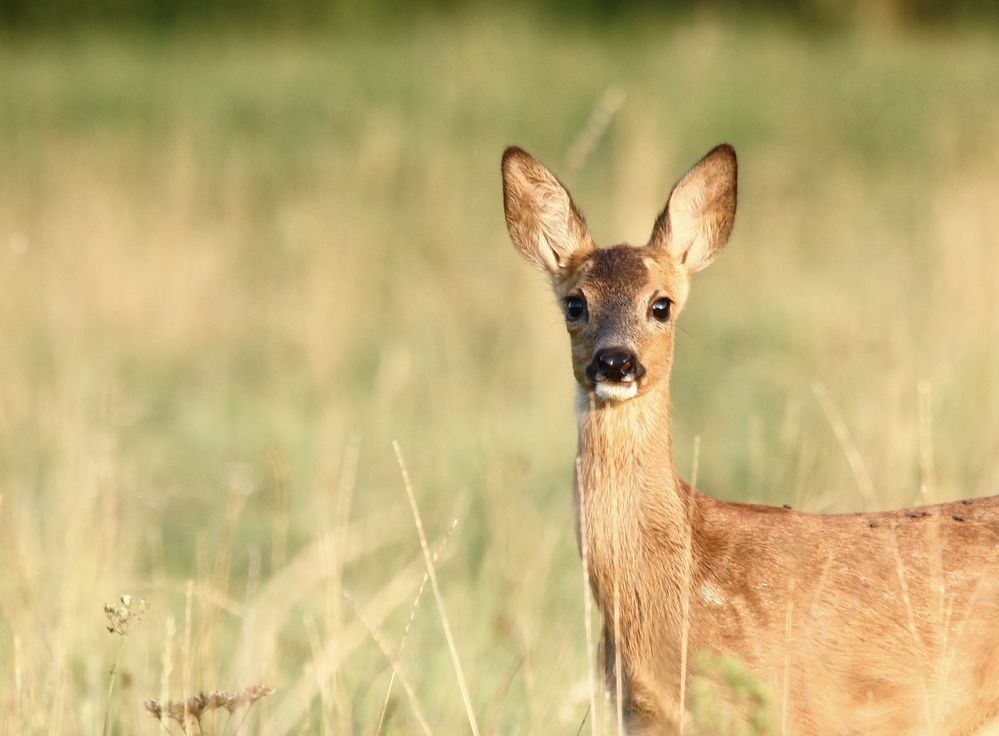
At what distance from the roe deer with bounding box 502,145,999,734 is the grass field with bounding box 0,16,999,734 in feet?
1.63

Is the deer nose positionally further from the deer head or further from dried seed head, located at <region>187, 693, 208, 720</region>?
dried seed head, located at <region>187, 693, 208, 720</region>

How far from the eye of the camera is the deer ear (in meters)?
4.95

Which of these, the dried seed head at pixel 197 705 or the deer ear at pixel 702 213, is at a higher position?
the deer ear at pixel 702 213

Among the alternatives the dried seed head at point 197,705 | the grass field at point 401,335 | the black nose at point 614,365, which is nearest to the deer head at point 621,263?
the black nose at point 614,365

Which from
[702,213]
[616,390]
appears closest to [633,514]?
[616,390]

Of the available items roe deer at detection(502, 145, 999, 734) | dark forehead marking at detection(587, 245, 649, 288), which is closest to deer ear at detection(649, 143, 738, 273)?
dark forehead marking at detection(587, 245, 649, 288)

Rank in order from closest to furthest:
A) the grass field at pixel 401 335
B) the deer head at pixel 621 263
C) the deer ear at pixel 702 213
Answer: the deer head at pixel 621 263
the deer ear at pixel 702 213
the grass field at pixel 401 335

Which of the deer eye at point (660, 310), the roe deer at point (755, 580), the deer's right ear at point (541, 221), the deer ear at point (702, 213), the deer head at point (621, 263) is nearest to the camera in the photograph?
the roe deer at point (755, 580)

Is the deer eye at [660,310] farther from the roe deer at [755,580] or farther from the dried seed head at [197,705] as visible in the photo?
the dried seed head at [197,705]

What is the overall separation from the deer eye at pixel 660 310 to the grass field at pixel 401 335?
3.08ft

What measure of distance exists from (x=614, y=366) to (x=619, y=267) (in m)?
0.54

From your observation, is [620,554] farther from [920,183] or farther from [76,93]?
[76,93]

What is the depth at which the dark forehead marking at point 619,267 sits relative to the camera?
4.67 metres

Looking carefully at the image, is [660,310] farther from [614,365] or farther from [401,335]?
[401,335]
